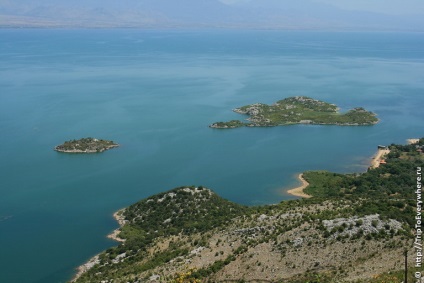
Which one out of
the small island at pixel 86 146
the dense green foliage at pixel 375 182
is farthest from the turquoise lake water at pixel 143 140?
the dense green foliage at pixel 375 182

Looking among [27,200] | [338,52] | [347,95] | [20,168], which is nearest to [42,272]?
[27,200]

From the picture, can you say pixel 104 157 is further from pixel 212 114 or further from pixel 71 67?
pixel 71 67

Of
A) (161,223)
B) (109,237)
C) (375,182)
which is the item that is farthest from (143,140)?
(375,182)

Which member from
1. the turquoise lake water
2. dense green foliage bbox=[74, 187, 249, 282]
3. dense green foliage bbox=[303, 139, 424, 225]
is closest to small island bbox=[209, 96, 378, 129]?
the turquoise lake water

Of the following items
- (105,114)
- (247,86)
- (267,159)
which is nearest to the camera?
(267,159)

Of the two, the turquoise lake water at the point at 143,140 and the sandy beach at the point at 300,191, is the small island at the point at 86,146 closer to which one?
the turquoise lake water at the point at 143,140
